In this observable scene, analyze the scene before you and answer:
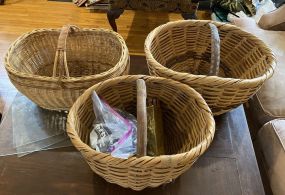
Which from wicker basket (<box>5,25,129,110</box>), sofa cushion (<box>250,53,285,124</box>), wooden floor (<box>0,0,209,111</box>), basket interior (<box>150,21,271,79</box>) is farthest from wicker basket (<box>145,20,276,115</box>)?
wooden floor (<box>0,0,209,111</box>)

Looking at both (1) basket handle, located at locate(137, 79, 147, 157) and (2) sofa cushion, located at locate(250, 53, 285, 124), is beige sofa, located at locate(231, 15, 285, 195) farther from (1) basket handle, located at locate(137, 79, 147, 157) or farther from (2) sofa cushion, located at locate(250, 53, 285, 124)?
(1) basket handle, located at locate(137, 79, 147, 157)

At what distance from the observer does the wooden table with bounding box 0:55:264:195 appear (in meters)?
0.70

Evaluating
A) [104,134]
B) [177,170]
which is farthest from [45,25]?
[177,170]

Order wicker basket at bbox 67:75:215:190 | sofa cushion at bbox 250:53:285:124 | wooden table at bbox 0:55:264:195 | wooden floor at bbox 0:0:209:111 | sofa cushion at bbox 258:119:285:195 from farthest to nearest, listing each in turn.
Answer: wooden floor at bbox 0:0:209:111
sofa cushion at bbox 250:53:285:124
sofa cushion at bbox 258:119:285:195
wooden table at bbox 0:55:264:195
wicker basket at bbox 67:75:215:190

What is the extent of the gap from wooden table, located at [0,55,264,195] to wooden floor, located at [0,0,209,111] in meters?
1.25

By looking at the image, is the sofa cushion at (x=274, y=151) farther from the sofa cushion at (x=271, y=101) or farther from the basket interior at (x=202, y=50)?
the basket interior at (x=202, y=50)

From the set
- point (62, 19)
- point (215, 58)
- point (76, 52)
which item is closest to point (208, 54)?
point (215, 58)

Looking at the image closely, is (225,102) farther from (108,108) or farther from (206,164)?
(108,108)

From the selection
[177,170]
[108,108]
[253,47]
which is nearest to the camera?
[177,170]

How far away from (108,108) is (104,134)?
0.07 m

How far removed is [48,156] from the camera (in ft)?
2.53

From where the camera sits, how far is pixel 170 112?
0.82 meters

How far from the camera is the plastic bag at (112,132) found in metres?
0.66

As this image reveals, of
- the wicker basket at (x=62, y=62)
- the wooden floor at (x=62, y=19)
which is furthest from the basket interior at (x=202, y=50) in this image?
the wooden floor at (x=62, y=19)
